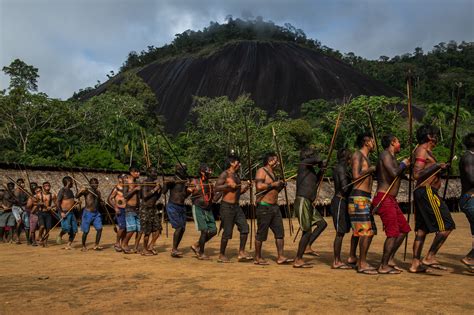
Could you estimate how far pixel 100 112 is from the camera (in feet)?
→ 127

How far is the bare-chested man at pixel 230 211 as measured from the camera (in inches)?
324

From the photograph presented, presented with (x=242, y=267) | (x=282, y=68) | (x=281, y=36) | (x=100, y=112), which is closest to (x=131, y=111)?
(x=100, y=112)

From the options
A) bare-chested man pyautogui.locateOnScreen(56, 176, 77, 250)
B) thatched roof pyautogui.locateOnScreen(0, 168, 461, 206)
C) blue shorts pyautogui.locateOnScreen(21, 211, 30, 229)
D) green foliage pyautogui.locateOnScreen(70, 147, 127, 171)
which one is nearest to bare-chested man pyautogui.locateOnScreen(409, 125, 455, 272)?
bare-chested man pyautogui.locateOnScreen(56, 176, 77, 250)

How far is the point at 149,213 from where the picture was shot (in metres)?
9.58

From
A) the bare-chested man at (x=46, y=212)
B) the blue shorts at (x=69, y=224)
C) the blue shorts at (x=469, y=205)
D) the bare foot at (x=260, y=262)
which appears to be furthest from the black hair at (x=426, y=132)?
the bare-chested man at (x=46, y=212)

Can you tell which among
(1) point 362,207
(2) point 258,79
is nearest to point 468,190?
(1) point 362,207

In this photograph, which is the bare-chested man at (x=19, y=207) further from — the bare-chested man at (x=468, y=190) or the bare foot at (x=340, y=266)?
the bare-chested man at (x=468, y=190)

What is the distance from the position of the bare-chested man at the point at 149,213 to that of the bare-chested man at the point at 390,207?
4330mm

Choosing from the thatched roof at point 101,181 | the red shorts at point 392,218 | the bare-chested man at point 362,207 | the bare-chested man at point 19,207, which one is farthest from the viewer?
the thatched roof at point 101,181

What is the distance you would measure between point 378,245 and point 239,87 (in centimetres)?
7550

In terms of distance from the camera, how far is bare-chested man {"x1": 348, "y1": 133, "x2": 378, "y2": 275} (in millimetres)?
6625

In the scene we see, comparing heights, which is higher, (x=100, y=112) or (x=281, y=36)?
(x=281, y=36)

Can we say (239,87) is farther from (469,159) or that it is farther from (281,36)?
(469,159)

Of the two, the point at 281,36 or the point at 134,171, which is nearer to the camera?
the point at 134,171
